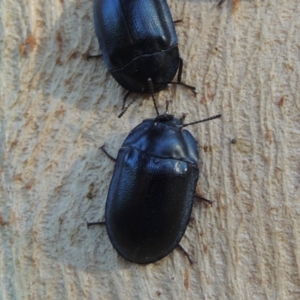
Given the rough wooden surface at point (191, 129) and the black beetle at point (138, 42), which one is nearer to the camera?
the rough wooden surface at point (191, 129)

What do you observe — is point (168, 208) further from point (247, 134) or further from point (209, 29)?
point (209, 29)

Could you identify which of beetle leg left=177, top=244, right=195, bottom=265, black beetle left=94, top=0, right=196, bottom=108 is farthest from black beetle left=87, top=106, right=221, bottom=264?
black beetle left=94, top=0, right=196, bottom=108

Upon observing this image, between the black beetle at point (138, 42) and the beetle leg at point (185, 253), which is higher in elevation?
the black beetle at point (138, 42)

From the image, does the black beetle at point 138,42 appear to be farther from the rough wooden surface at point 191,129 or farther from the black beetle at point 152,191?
the black beetle at point 152,191

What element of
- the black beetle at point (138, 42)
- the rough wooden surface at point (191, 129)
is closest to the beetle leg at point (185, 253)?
the rough wooden surface at point (191, 129)

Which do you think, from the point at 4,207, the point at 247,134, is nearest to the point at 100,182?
the point at 4,207

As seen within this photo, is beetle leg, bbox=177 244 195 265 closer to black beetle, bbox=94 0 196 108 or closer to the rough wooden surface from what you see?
the rough wooden surface
